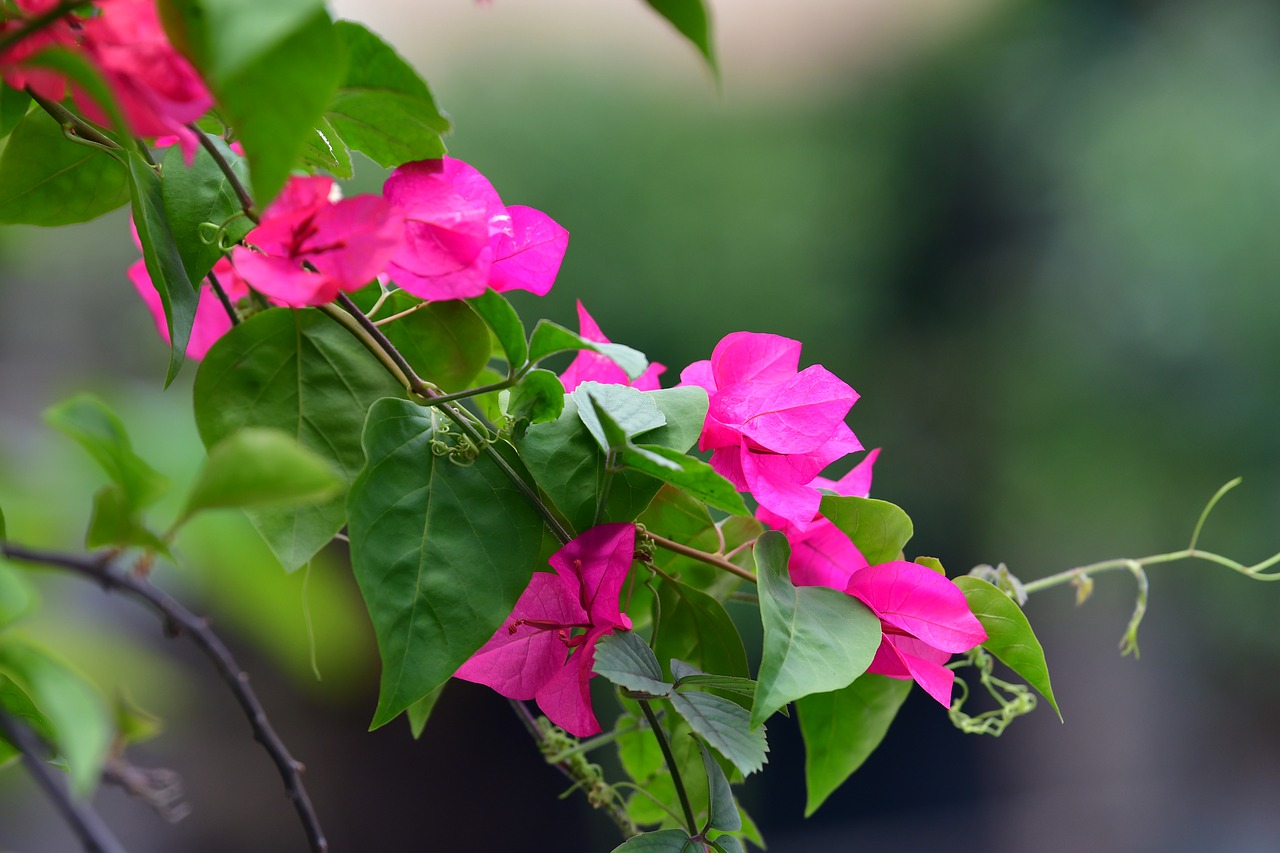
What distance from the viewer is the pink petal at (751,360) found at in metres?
0.21

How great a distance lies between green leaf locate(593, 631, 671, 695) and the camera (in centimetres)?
16

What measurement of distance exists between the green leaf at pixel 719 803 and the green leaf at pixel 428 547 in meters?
0.05

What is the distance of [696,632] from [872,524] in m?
0.05

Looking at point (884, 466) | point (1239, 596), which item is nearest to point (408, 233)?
point (884, 466)

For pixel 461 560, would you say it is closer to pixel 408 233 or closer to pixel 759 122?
pixel 408 233

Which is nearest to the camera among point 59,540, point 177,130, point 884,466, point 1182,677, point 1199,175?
point 177,130

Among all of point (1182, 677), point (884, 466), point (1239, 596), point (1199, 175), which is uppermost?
point (1199, 175)

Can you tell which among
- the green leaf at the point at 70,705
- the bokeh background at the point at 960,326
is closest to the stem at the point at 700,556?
the green leaf at the point at 70,705

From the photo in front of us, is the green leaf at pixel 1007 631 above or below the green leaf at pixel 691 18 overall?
below

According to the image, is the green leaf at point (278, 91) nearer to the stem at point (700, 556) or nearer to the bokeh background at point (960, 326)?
the stem at point (700, 556)

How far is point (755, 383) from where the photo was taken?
8.1 inches

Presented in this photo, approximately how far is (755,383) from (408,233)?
0.25 ft

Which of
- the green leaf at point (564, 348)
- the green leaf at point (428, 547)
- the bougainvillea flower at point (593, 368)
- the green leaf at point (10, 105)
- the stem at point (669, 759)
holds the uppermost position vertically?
the green leaf at point (10, 105)

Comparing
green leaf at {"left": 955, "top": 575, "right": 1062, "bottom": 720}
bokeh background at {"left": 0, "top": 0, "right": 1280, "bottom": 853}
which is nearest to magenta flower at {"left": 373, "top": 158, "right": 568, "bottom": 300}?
green leaf at {"left": 955, "top": 575, "right": 1062, "bottom": 720}
